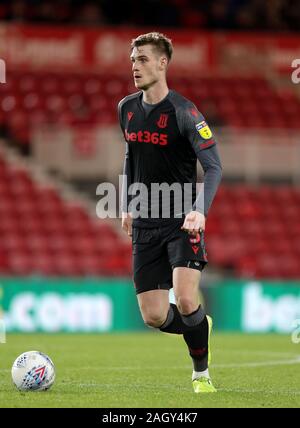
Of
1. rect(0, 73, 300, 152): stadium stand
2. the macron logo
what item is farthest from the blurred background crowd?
the macron logo

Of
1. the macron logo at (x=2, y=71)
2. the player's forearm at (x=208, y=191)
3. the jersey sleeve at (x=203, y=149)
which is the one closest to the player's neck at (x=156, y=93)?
the jersey sleeve at (x=203, y=149)

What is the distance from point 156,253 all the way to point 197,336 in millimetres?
601

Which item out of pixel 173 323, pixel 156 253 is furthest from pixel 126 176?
pixel 173 323

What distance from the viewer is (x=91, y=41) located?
18.2 metres

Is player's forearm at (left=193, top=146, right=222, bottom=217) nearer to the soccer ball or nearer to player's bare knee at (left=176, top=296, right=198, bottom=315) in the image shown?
player's bare knee at (left=176, top=296, right=198, bottom=315)

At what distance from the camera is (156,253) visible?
6.79 metres

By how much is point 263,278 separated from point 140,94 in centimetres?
952

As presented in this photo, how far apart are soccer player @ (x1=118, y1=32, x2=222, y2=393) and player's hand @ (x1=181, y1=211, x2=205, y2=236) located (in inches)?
4.1

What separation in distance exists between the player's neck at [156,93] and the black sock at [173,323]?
1.41 meters

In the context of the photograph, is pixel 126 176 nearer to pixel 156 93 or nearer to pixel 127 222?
pixel 127 222

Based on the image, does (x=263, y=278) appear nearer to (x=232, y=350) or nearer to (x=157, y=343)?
(x=157, y=343)

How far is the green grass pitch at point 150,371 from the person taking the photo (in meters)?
6.16

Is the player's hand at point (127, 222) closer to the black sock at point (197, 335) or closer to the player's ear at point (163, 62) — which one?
the black sock at point (197, 335)
